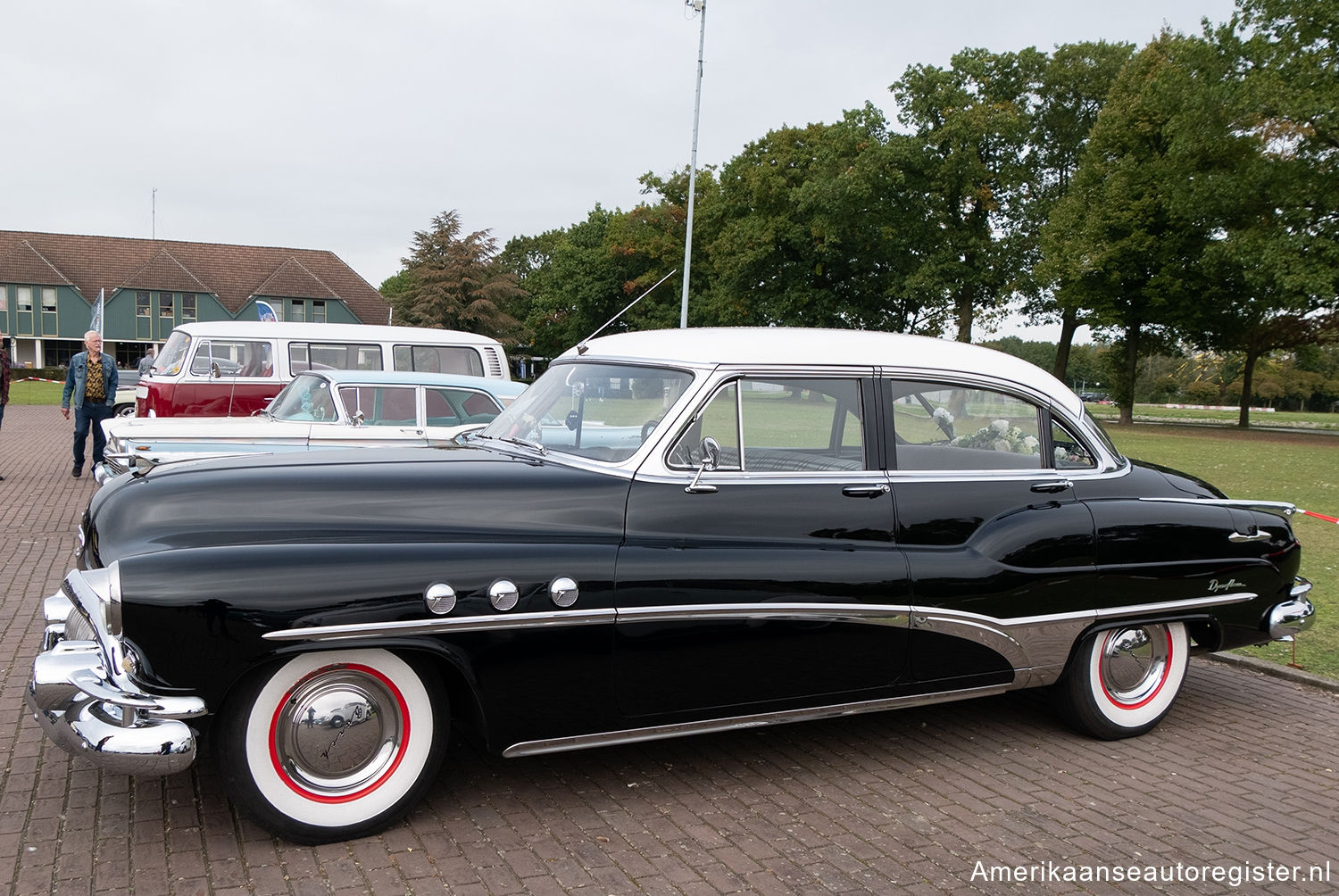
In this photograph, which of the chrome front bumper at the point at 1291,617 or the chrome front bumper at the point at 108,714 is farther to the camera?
the chrome front bumper at the point at 1291,617

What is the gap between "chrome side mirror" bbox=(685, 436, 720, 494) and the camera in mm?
3711

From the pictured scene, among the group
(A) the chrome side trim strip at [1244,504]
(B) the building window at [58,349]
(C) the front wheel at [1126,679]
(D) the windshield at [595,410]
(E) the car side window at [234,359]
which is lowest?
(C) the front wheel at [1126,679]

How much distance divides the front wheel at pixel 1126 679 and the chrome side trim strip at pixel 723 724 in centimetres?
48

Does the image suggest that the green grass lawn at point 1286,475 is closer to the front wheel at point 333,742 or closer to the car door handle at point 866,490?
the car door handle at point 866,490

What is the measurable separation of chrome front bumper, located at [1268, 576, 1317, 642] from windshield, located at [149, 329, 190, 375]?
11072 mm

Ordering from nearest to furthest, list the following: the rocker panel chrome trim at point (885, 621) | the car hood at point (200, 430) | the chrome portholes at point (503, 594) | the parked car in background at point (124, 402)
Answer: the rocker panel chrome trim at point (885, 621), the chrome portholes at point (503, 594), the car hood at point (200, 430), the parked car in background at point (124, 402)

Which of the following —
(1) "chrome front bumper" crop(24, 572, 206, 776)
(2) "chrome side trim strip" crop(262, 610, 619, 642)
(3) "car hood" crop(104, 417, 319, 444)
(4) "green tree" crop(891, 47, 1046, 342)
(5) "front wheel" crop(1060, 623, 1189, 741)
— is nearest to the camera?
(1) "chrome front bumper" crop(24, 572, 206, 776)

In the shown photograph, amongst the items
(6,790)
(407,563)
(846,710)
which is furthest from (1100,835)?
(6,790)

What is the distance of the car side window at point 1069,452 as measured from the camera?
4559 millimetres

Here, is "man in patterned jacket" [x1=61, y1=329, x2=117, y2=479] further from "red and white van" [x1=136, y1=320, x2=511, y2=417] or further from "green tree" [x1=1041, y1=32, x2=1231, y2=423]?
"green tree" [x1=1041, y1=32, x2=1231, y2=423]

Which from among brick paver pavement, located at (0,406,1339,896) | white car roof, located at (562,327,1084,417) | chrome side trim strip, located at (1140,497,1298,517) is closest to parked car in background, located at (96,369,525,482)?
brick paver pavement, located at (0,406,1339,896)

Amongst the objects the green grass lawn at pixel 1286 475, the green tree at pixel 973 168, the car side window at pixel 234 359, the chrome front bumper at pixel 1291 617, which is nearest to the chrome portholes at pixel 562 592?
the chrome front bumper at pixel 1291 617

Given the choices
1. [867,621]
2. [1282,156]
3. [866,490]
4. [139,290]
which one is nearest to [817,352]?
[866,490]

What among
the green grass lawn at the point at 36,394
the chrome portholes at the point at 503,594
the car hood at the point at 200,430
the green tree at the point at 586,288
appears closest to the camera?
the chrome portholes at the point at 503,594
